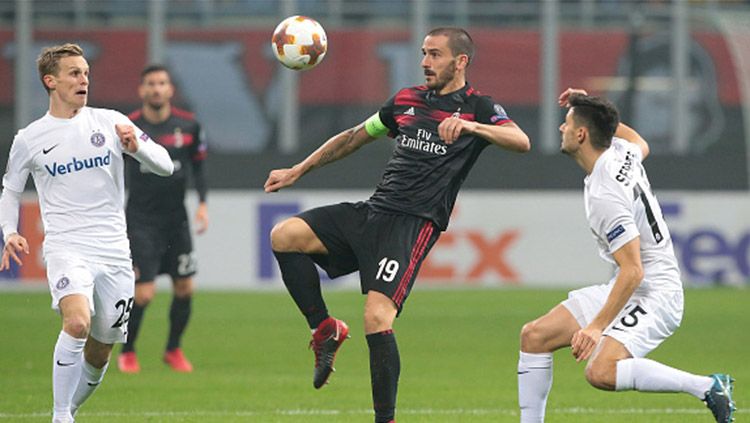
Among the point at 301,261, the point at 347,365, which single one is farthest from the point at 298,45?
the point at 347,365

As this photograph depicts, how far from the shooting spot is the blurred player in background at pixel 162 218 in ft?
40.3

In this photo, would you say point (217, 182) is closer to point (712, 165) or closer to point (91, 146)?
point (712, 165)

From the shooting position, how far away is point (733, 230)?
2092 centimetres

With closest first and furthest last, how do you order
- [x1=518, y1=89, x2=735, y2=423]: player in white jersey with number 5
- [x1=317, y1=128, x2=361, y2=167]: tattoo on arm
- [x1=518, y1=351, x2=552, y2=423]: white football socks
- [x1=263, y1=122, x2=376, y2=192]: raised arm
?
[x1=518, y1=89, x2=735, y2=423]: player in white jersey with number 5 → [x1=518, y1=351, x2=552, y2=423]: white football socks → [x1=263, y1=122, x2=376, y2=192]: raised arm → [x1=317, y1=128, x2=361, y2=167]: tattoo on arm

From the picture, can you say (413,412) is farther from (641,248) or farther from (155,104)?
(155,104)

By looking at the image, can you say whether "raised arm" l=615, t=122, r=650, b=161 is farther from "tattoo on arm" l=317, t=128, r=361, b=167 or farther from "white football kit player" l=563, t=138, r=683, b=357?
"tattoo on arm" l=317, t=128, r=361, b=167

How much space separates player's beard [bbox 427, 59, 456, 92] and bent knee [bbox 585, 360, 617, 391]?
1902 millimetres

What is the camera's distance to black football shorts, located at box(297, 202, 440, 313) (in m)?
8.46

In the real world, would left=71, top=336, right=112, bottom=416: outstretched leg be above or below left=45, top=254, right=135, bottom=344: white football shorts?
below

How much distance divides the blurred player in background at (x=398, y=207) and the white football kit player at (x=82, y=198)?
906 millimetres

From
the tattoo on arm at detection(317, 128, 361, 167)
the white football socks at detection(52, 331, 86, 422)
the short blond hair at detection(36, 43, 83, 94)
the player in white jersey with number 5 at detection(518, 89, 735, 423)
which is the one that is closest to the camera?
the player in white jersey with number 5 at detection(518, 89, 735, 423)

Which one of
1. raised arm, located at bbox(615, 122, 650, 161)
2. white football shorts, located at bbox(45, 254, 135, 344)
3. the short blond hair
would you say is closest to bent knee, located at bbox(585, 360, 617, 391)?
raised arm, located at bbox(615, 122, 650, 161)

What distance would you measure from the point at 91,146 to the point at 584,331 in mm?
2942

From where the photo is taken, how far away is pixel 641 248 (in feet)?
25.9
